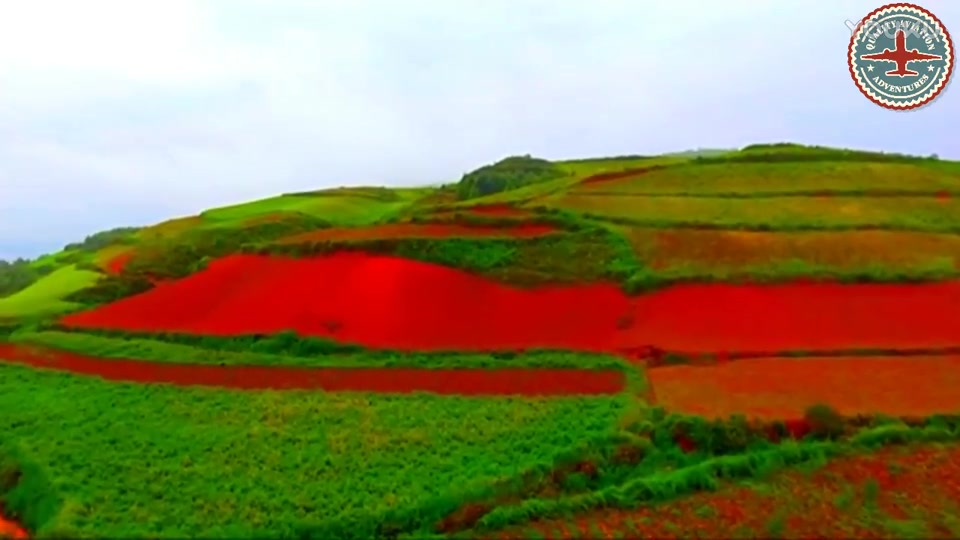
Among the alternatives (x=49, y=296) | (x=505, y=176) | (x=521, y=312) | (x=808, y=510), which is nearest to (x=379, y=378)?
(x=521, y=312)

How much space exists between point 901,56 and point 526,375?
1287cm

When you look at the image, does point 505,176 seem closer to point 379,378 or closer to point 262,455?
point 379,378

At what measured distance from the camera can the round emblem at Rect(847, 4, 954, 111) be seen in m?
19.2

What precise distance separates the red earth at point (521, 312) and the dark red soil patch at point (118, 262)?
846cm

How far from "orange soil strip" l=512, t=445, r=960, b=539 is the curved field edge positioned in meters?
0.15

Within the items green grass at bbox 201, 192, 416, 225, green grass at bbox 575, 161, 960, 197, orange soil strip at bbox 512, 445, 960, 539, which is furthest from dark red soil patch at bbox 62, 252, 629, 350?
green grass at bbox 201, 192, 416, 225

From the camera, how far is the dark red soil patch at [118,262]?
29641 mm

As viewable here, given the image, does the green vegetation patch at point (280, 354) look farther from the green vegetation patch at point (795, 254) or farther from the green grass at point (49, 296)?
the green vegetation patch at point (795, 254)

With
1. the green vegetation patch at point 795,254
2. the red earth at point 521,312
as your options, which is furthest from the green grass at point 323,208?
the green vegetation patch at point 795,254

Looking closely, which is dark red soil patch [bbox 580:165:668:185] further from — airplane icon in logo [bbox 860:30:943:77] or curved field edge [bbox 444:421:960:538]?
curved field edge [bbox 444:421:960:538]

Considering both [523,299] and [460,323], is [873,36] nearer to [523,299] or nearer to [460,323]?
[523,299]

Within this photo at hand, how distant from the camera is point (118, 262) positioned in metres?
31.1

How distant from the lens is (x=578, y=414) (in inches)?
536

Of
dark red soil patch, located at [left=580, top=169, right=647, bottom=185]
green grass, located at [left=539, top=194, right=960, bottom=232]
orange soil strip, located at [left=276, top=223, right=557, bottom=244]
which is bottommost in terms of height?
green grass, located at [left=539, top=194, right=960, bottom=232]
